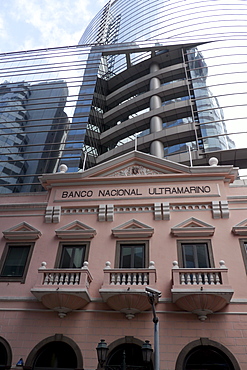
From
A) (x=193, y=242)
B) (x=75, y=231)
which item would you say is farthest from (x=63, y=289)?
(x=193, y=242)

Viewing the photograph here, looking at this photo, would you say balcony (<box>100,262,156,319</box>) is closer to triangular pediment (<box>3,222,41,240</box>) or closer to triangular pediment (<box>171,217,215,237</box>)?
triangular pediment (<box>171,217,215,237</box>)

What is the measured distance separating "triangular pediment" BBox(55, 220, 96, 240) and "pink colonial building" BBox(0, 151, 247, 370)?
5 cm

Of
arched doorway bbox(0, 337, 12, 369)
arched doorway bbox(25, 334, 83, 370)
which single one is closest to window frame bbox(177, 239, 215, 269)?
arched doorway bbox(25, 334, 83, 370)

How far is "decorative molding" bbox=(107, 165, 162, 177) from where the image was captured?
17203mm

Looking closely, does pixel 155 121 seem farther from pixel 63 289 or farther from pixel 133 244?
pixel 63 289

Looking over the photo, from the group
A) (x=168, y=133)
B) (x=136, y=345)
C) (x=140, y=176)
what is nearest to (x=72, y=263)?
(x=136, y=345)

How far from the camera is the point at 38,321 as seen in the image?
13.2 meters

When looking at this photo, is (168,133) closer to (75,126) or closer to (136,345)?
(75,126)

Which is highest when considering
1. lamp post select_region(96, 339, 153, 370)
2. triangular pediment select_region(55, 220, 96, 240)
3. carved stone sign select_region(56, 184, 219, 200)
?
carved stone sign select_region(56, 184, 219, 200)

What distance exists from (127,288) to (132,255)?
7.13 feet

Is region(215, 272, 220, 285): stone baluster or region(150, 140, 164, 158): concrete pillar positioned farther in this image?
region(150, 140, 164, 158): concrete pillar

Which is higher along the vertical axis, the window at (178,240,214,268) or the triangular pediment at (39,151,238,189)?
the triangular pediment at (39,151,238,189)

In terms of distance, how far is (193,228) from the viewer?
14484 millimetres

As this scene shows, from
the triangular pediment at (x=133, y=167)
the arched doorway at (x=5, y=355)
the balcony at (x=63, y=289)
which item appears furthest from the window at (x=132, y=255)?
the arched doorway at (x=5, y=355)
